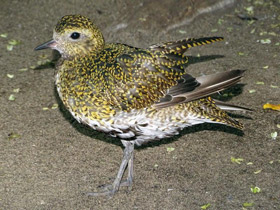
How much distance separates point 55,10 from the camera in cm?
976

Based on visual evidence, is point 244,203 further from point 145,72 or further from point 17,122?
point 17,122

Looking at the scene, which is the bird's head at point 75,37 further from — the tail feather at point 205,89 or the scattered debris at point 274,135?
the scattered debris at point 274,135

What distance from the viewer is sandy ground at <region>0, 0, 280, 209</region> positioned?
5.91 meters

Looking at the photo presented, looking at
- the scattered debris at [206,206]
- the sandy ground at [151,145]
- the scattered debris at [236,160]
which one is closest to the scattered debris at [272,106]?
the sandy ground at [151,145]

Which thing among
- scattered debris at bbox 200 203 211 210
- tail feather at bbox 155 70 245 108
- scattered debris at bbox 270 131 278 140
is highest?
tail feather at bbox 155 70 245 108

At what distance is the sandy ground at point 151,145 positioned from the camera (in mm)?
5906

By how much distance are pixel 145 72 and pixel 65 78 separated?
97cm

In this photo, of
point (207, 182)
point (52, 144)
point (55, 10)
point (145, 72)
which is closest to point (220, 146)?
point (207, 182)

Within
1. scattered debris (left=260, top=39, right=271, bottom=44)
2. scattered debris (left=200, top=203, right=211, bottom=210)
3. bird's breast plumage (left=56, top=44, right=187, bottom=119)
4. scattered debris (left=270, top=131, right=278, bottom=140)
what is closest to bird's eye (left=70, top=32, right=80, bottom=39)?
bird's breast plumage (left=56, top=44, right=187, bottom=119)

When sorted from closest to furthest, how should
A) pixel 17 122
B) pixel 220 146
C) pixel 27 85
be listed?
1. pixel 220 146
2. pixel 17 122
3. pixel 27 85

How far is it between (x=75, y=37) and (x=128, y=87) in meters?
0.93

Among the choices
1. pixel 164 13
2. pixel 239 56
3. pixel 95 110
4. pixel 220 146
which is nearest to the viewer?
pixel 95 110

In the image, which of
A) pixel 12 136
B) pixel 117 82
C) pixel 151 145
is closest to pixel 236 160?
pixel 151 145

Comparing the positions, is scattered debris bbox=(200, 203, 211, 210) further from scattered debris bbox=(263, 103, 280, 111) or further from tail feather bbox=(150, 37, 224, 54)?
scattered debris bbox=(263, 103, 280, 111)
